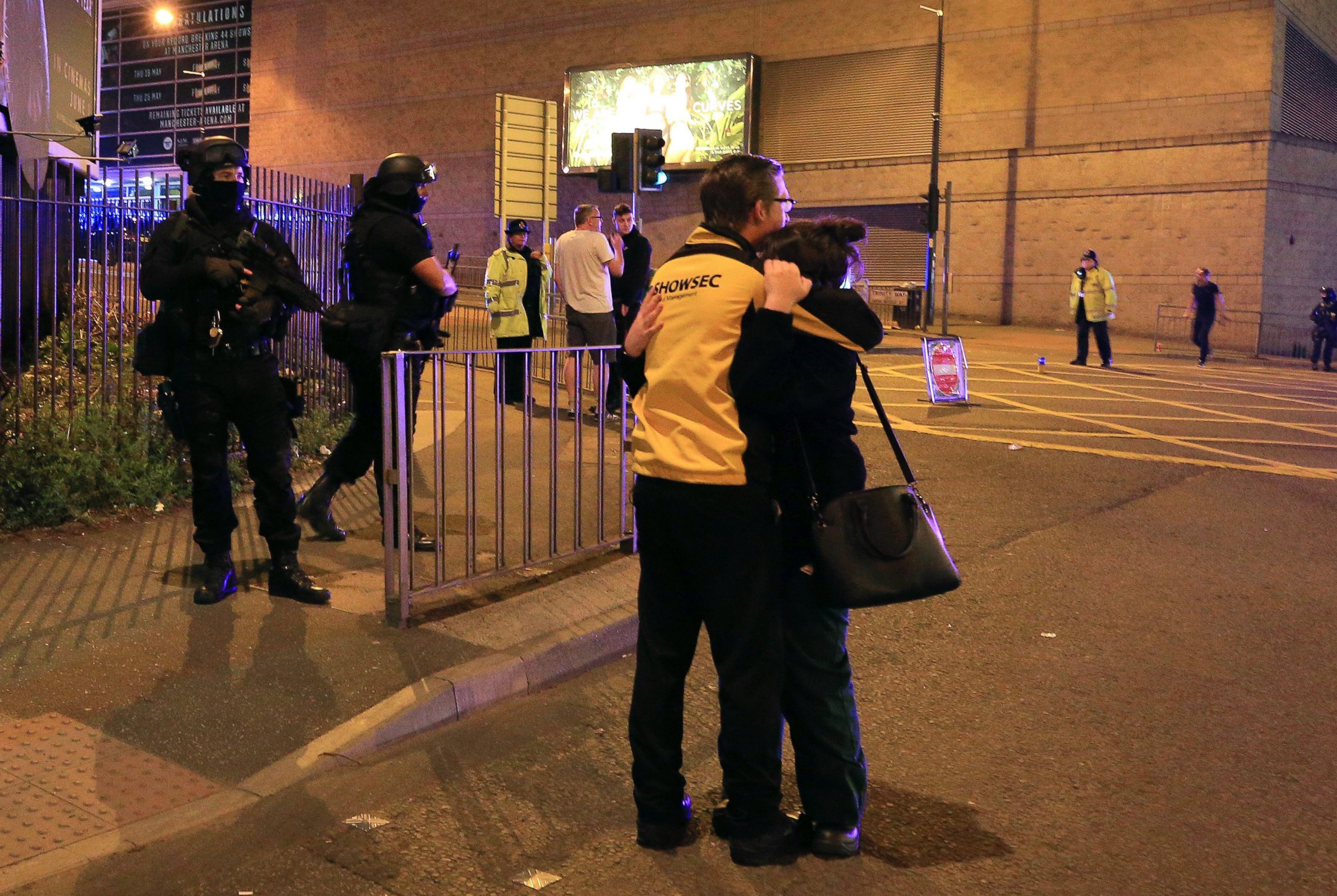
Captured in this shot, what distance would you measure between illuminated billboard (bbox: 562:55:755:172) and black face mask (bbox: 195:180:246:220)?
31.4 m

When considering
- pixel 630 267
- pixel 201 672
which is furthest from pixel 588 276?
pixel 201 672

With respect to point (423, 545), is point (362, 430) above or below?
above

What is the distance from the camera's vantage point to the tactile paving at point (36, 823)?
3.62 metres

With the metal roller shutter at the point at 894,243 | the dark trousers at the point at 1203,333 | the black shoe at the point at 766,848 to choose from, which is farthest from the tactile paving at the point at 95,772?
the metal roller shutter at the point at 894,243

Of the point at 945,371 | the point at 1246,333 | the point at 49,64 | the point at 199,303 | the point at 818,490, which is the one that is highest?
the point at 49,64

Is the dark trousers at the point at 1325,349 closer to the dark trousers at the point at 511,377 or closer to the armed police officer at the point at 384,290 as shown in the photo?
the dark trousers at the point at 511,377

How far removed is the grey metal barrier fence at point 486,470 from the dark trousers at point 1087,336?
50.7ft

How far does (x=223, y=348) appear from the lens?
225 inches

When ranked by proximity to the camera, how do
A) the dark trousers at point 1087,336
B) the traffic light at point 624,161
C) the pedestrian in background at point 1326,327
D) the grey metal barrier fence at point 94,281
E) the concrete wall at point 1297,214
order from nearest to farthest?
the grey metal barrier fence at point 94,281, the traffic light at point 624,161, the dark trousers at point 1087,336, the pedestrian in background at point 1326,327, the concrete wall at point 1297,214

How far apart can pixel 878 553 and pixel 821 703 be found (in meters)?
0.51

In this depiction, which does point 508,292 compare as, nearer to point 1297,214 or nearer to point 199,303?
point 199,303

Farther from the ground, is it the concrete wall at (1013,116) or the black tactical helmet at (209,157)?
the concrete wall at (1013,116)

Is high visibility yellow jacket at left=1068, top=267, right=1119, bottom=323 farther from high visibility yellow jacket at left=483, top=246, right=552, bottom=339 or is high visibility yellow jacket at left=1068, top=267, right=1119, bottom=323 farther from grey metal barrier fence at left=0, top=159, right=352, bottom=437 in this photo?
grey metal barrier fence at left=0, top=159, right=352, bottom=437

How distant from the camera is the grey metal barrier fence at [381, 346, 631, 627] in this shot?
557cm
